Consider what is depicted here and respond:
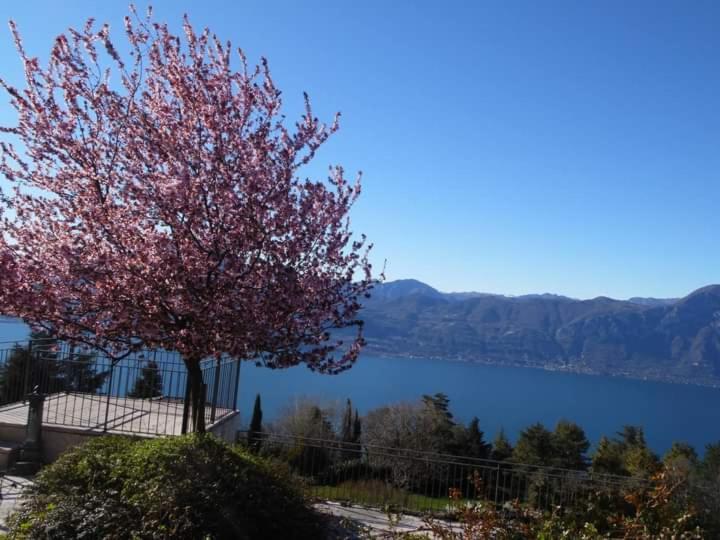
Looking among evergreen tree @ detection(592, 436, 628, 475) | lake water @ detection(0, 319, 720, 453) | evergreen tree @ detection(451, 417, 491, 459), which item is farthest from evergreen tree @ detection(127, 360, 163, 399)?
lake water @ detection(0, 319, 720, 453)

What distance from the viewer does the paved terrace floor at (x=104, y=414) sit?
11.1 metres

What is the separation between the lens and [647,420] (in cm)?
14512

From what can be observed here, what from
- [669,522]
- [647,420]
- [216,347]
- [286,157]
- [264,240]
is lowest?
[647,420]

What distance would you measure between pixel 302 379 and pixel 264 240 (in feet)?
438

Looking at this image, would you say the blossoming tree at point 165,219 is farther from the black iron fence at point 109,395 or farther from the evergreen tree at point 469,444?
the evergreen tree at point 469,444

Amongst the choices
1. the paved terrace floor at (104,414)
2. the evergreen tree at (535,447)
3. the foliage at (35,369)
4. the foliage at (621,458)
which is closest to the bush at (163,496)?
the paved terrace floor at (104,414)

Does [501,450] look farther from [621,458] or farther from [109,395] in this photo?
[109,395]

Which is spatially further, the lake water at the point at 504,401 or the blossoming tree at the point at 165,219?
the lake water at the point at 504,401

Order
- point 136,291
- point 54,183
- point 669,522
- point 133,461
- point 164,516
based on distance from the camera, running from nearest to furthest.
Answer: point 669,522 < point 164,516 < point 133,461 < point 136,291 < point 54,183

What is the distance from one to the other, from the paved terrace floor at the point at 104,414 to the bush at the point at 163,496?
416 cm

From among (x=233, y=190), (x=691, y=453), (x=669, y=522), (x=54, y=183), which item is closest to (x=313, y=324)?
(x=233, y=190)

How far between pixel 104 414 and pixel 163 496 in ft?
23.2

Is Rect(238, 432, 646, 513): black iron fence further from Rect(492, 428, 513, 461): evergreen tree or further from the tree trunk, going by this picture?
Rect(492, 428, 513, 461): evergreen tree

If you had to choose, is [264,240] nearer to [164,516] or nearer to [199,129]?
[199,129]
